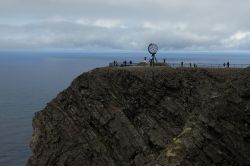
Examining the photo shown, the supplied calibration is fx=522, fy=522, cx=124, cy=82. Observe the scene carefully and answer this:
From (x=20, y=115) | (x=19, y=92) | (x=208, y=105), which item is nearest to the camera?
(x=208, y=105)

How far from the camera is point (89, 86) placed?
64875 mm

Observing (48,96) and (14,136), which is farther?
(48,96)

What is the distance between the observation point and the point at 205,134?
33.1 m

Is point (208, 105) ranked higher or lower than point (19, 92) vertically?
higher

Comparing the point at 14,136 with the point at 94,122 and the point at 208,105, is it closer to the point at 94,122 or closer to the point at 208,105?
the point at 94,122

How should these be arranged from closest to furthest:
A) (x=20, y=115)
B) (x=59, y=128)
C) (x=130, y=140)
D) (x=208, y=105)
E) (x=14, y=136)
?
1. (x=208, y=105)
2. (x=130, y=140)
3. (x=59, y=128)
4. (x=14, y=136)
5. (x=20, y=115)

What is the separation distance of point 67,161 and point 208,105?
3127 cm

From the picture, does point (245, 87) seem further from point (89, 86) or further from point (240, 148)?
point (89, 86)

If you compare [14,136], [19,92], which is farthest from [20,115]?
[19,92]

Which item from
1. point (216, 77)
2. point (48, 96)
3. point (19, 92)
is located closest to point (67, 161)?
point (216, 77)

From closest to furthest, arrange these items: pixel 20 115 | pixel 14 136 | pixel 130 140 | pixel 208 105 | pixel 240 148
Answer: pixel 240 148
pixel 208 105
pixel 130 140
pixel 14 136
pixel 20 115

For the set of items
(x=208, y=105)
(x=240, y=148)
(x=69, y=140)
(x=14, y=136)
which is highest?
(x=208, y=105)

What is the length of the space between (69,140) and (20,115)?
3005 inches

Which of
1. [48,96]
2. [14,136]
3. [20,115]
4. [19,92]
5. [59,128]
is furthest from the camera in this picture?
[19,92]
